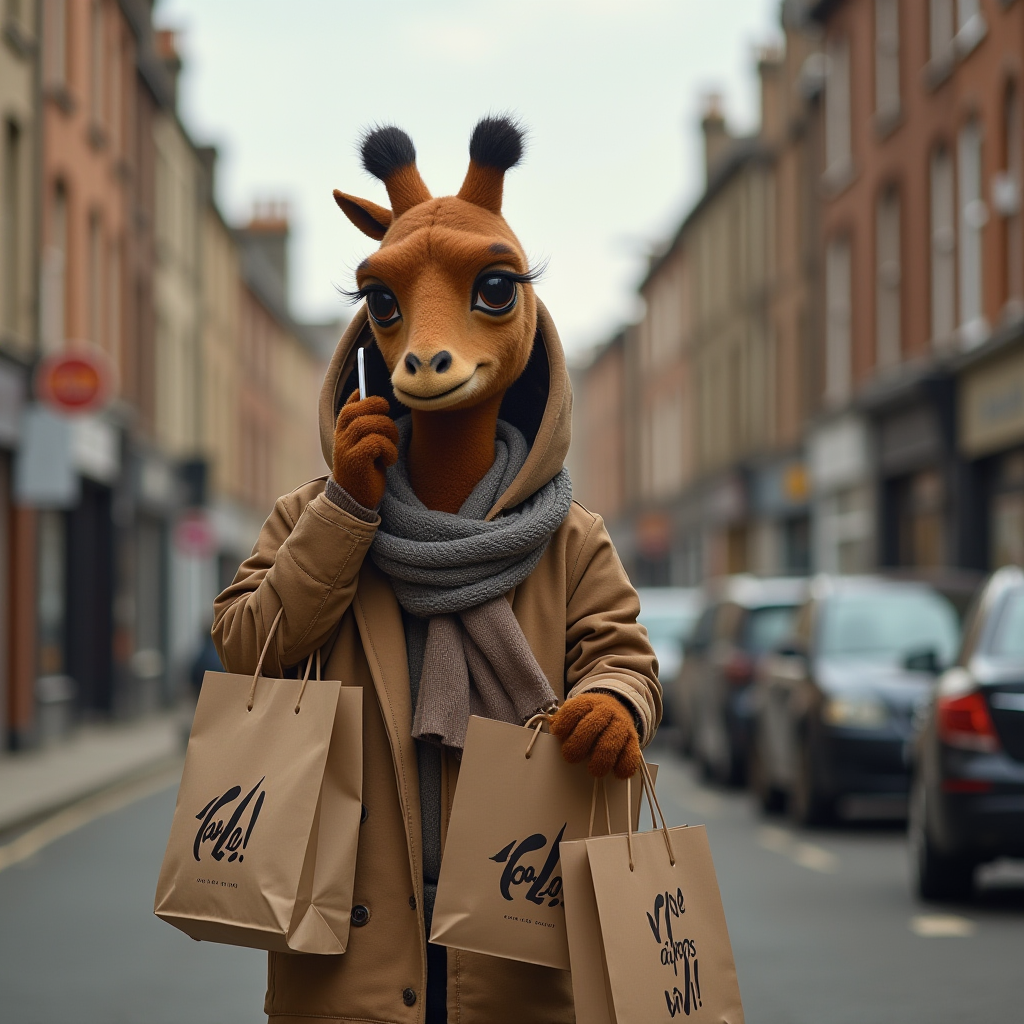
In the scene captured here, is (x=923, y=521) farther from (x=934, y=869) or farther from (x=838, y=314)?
(x=934, y=869)

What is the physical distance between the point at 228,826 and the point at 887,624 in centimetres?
1081

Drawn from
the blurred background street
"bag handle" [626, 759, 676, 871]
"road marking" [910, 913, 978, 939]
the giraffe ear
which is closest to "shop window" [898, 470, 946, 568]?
the blurred background street

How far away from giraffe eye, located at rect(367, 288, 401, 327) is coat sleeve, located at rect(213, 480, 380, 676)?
0.35 m

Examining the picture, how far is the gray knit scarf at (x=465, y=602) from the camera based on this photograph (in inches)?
123

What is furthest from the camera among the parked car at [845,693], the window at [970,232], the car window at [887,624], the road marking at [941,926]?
the window at [970,232]

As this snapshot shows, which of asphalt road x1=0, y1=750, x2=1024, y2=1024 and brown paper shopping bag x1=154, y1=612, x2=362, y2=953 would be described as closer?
brown paper shopping bag x1=154, y1=612, x2=362, y2=953

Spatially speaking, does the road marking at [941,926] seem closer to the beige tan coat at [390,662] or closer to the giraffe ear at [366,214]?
the beige tan coat at [390,662]

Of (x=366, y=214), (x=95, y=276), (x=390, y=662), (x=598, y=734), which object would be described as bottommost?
(x=598, y=734)

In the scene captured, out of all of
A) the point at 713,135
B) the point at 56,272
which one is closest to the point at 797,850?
the point at 56,272

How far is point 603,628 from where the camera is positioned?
10.6 ft

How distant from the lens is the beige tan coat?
122 inches

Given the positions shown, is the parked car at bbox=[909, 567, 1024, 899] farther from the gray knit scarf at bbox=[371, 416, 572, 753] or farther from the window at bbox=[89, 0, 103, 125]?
the window at bbox=[89, 0, 103, 125]

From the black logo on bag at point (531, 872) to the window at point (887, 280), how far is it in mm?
24348

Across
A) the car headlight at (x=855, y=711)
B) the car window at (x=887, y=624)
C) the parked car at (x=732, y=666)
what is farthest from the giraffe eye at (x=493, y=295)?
the parked car at (x=732, y=666)
